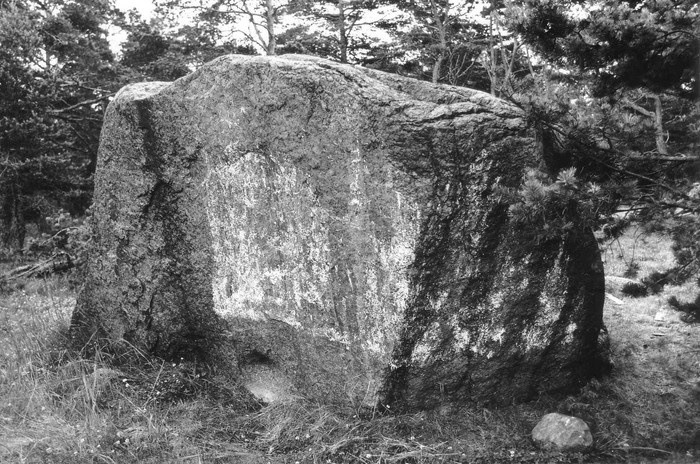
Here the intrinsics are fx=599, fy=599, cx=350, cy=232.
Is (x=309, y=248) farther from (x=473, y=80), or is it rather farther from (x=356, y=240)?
(x=473, y=80)

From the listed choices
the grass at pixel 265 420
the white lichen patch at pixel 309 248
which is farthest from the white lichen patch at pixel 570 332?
the white lichen patch at pixel 309 248

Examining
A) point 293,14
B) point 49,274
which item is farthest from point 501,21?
point 293,14

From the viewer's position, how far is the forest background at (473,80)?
162 inches

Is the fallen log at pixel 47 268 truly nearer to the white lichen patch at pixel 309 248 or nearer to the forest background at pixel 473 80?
the forest background at pixel 473 80

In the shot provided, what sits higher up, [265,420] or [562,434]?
[562,434]

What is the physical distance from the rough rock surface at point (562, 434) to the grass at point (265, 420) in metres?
0.07

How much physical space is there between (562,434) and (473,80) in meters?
14.8

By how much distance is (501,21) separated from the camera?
14.8 feet

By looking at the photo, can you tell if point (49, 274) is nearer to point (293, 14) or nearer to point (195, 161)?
point (195, 161)

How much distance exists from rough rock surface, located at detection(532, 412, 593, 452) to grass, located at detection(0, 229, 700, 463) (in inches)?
2.9

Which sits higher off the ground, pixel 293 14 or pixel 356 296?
pixel 293 14

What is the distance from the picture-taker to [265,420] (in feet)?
15.1

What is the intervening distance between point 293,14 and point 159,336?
47.7ft

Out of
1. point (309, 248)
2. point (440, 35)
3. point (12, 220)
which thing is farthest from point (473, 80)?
point (309, 248)
